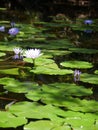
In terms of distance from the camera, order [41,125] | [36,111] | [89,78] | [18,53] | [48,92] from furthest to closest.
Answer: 1. [18,53]
2. [89,78]
3. [48,92]
4. [36,111]
5. [41,125]

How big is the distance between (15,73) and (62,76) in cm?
27

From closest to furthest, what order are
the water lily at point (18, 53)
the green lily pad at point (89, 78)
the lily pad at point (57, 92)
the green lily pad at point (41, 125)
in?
the green lily pad at point (41, 125) < the lily pad at point (57, 92) < the green lily pad at point (89, 78) < the water lily at point (18, 53)

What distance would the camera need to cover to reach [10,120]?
1229 mm

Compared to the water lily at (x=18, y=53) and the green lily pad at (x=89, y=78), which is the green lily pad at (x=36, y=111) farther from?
the water lily at (x=18, y=53)

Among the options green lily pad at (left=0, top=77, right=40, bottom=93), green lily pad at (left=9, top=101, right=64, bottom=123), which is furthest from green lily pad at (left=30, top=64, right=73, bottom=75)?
green lily pad at (left=9, top=101, right=64, bottom=123)

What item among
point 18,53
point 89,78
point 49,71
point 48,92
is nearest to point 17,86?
point 48,92

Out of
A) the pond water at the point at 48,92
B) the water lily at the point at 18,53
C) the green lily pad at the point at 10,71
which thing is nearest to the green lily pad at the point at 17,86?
the pond water at the point at 48,92

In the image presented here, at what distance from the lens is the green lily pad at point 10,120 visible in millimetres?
1191

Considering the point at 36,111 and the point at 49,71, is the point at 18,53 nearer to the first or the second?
the point at 49,71

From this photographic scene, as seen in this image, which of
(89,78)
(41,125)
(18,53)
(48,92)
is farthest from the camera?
(18,53)

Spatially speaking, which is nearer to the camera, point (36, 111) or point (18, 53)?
point (36, 111)

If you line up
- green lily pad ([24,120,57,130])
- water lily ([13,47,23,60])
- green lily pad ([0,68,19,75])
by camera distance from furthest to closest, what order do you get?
water lily ([13,47,23,60]) < green lily pad ([0,68,19,75]) < green lily pad ([24,120,57,130])

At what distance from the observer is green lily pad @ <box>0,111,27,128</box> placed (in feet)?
3.91

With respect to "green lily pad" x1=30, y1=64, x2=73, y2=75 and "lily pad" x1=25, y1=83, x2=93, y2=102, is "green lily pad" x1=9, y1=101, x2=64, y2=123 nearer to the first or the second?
"lily pad" x1=25, y1=83, x2=93, y2=102
